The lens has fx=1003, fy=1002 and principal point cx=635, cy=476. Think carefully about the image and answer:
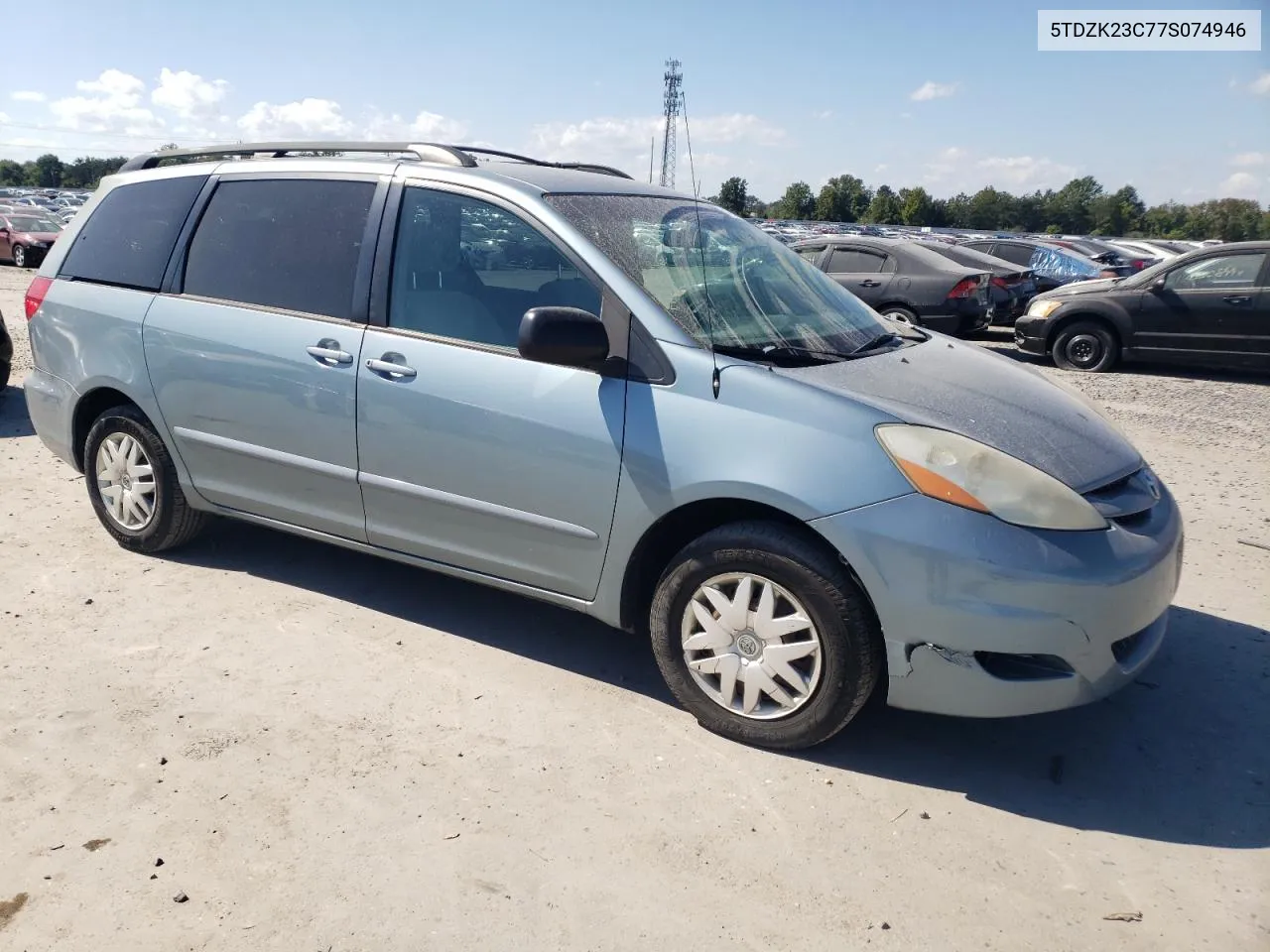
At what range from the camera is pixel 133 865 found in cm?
271

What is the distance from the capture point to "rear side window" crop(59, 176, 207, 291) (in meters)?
4.57

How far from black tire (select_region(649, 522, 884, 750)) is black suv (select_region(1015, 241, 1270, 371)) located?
32.1 feet

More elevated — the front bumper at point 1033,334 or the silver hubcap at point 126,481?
the front bumper at point 1033,334

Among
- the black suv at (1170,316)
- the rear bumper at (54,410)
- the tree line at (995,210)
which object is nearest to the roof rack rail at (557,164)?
the rear bumper at (54,410)

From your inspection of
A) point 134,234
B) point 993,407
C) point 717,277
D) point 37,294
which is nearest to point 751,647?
point 993,407

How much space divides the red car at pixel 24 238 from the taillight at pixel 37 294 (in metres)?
22.6

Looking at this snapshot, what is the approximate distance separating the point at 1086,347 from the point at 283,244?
1006 cm

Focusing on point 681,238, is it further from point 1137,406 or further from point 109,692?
point 1137,406

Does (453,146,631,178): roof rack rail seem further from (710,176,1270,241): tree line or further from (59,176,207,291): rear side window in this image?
(710,176,1270,241): tree line

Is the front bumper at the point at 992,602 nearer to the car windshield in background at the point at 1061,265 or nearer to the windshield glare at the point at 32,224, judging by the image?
the car windshield in background at the point at 1061,265

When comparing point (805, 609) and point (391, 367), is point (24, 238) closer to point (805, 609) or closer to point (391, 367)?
point (391, 367)

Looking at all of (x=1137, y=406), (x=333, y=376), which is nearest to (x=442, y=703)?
(x=333, y=376)

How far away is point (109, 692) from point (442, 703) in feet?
3.95

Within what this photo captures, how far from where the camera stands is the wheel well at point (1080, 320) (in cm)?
1151
